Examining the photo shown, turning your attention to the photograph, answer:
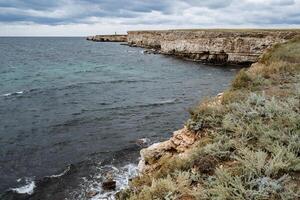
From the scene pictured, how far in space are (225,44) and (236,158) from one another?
5888 cm

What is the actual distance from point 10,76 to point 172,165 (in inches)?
1790

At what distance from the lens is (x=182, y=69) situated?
5472cm

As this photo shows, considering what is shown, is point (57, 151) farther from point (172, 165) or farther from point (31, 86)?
point (31, 86)

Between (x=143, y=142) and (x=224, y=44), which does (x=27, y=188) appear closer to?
(x=143, y=142)

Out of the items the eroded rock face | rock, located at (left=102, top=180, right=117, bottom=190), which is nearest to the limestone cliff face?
rock, located at (left=102, top=180, right=117, bottom=190)

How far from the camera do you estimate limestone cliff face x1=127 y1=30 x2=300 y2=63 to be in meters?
58.2

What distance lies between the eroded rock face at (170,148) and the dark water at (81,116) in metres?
6.31

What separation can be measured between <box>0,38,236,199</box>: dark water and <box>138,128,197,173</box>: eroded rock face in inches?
249

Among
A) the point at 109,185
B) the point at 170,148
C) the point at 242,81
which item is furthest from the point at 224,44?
the point at 170,148

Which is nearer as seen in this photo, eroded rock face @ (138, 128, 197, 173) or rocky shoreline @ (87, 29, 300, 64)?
eroded rock face @ (138, 128, 197, 173)

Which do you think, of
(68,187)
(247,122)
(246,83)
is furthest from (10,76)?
(247,122)

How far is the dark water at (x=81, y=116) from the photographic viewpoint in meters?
17.9

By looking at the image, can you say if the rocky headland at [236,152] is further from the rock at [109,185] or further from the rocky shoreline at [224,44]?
the rocky shoreline at [224,44]

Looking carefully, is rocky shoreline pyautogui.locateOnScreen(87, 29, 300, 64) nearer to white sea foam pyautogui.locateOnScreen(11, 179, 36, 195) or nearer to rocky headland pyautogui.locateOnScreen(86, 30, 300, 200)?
rocky headland pyautogui.locateOnScreen(86, 30, 300, 200)
